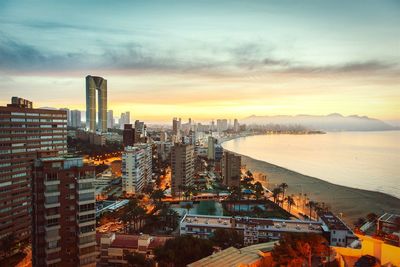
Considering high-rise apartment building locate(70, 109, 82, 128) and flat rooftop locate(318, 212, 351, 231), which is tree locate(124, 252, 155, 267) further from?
high-rise apartment building locate(70, 109, 82, 128)

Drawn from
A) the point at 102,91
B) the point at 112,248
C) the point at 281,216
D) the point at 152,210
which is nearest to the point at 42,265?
the point at 112,248

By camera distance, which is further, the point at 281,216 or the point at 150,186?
the point at 150,186

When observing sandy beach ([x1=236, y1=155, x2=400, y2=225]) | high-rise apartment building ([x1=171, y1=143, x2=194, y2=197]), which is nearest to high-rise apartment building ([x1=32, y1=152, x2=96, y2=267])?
sandy beach ([x1=236, y1=155, x2=400, y2=225])

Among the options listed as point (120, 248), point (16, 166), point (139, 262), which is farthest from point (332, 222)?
point (16, 166)

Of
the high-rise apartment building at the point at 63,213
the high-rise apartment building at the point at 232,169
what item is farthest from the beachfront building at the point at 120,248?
the high-rise apartment building at the point at 232,169

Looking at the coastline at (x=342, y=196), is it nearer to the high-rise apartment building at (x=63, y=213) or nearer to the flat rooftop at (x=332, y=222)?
the flat rooftop at (x=332, y=222)

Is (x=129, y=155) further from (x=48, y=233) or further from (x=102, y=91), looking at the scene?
(x=102, y=91)

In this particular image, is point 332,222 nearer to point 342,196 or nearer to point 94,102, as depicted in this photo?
point 342,196
